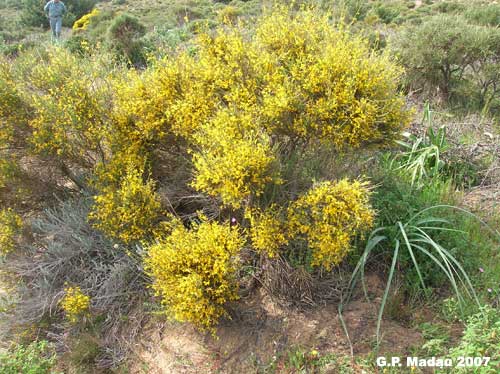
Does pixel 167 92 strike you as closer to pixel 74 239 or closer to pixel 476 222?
pixel 74 239

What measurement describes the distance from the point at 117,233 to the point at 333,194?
1903 millimetres

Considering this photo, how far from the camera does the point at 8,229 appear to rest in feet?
12.1

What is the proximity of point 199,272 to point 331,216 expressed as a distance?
3.11ft

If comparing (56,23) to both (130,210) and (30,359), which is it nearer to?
(130,210)

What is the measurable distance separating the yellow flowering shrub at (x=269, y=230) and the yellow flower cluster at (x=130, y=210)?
95 centimetres

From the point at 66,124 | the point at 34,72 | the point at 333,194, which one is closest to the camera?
the point at 333,194

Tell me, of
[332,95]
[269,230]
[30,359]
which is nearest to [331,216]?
[269,230]

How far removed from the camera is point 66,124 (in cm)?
358

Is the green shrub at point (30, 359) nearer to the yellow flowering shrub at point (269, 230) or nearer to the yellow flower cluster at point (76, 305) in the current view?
the yellow flower cluster at point (76, 305)

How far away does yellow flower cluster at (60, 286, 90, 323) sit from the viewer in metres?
3.12

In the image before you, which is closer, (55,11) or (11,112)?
(11,112)

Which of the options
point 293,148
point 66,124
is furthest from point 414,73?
point 66,124

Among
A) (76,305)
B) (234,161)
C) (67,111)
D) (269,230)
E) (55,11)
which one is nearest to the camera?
(234,161)

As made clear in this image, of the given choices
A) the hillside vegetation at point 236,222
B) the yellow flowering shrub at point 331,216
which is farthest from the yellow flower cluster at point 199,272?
the yellow flowering shrub at point 331,216
